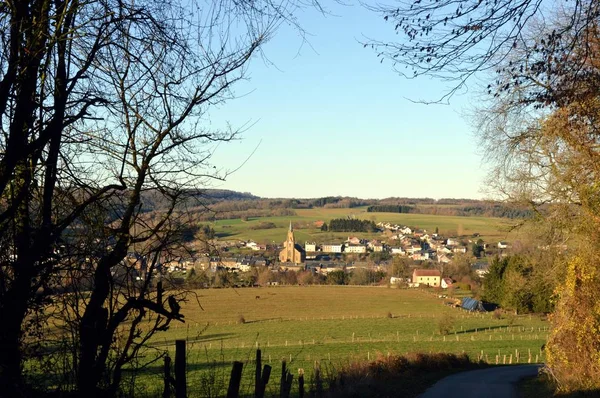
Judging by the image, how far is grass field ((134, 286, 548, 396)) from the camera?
30.7 metres

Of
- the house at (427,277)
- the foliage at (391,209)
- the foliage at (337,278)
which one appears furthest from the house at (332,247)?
the foliage at (391,209)

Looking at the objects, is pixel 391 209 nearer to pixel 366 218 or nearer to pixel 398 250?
pixel 366 218

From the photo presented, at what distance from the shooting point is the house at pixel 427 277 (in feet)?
270

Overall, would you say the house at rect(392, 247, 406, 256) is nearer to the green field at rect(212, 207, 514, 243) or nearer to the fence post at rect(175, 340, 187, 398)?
the green field at rect(212, 207, 514, 243)

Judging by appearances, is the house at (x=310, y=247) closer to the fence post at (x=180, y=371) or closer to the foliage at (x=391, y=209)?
the foliage at (x=391, y=209)

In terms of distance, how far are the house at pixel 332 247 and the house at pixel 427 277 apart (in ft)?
79.9

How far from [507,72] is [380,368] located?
1437 centimetres

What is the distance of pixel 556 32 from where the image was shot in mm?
6703

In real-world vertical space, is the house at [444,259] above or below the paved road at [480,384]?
below

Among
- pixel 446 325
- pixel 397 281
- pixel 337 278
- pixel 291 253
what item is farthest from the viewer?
pixel 291 253

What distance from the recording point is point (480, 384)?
19.7 m

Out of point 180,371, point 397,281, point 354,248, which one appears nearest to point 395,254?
point 354,248

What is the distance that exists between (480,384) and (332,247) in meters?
86.9

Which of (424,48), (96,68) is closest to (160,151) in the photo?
(96,68)
